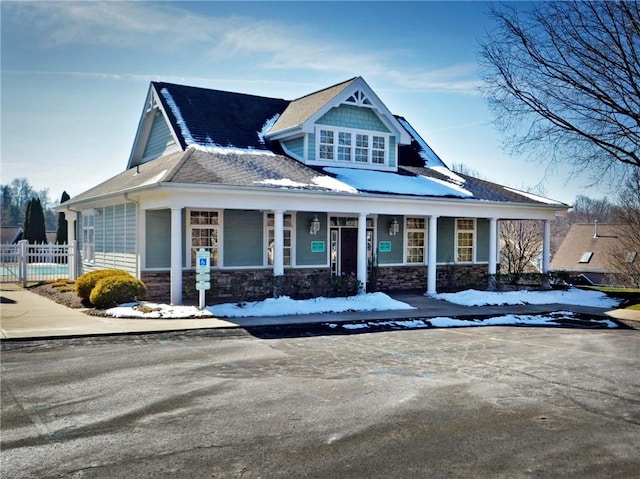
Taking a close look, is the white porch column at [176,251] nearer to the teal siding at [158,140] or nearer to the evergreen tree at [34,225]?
the teal siding at [158,140]

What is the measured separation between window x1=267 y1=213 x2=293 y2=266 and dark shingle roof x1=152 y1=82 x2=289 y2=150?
3013mm

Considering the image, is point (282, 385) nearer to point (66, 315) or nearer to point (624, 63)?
point (66, 315)

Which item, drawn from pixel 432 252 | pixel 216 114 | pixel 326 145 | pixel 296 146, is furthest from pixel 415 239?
pixel 216 114

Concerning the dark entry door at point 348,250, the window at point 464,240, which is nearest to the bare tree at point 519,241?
the window at point 464,240

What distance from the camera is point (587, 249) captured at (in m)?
51.7

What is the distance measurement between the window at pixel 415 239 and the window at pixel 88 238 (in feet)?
38.5

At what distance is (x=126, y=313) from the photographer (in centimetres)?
1460

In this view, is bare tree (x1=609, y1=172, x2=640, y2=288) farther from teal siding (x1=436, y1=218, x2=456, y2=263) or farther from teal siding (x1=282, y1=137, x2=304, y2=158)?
teal siding (x1=282, y1=137, x2=304, y2=158)

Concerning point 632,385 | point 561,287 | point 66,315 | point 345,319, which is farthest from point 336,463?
point 561,287

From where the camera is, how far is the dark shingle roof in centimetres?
2078

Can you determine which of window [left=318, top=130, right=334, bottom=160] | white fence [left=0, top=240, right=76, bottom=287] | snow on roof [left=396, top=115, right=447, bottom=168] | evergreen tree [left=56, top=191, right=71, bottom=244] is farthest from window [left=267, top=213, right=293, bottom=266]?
evergreen tree [left=56, top=191, right=71, bottom=244]

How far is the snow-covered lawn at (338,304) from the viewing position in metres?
14.9

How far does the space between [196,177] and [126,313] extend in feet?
13.2

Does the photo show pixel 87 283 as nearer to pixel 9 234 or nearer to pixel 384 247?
pixel 384 247
